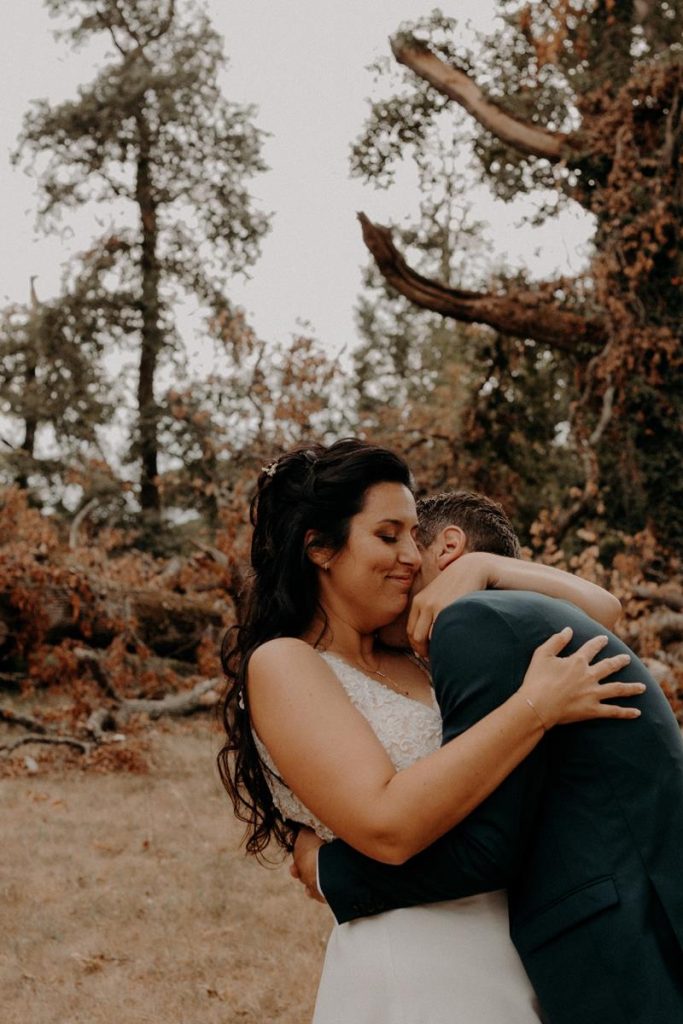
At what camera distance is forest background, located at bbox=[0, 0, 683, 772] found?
35.6 feet

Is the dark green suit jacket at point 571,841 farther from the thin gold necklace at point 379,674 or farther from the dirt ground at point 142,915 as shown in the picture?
the dirt ground at point 142,915

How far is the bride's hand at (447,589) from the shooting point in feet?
7.27

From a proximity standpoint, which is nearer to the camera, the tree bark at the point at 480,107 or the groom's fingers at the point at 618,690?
the groom's fingers at the point at 618,690

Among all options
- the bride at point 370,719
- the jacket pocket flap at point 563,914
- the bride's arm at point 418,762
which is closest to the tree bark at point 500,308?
the bride at point 370,719

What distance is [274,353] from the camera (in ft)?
39.5

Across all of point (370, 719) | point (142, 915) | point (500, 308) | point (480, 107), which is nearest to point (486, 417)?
point (500, 308)

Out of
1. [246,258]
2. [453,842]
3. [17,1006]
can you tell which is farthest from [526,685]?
[246,258]

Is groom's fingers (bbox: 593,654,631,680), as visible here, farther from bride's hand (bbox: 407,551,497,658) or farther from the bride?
bride's hand (bbox: 407,551,497,658)

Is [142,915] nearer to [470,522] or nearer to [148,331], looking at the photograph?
[470,522]

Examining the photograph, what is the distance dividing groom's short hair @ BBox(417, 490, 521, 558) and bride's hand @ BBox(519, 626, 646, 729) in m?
0.66

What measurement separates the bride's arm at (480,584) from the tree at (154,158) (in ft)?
60.0

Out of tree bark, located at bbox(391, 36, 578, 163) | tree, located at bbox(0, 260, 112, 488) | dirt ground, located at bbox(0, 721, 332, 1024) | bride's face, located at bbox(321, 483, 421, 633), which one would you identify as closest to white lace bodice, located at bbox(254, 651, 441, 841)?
bride's face, located at bbox(321, 483, 421, 633)

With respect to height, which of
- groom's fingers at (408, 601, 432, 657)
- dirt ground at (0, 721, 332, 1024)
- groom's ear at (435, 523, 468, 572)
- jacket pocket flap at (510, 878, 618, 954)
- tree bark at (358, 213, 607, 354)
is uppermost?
tree bark at (358, 213, 607, 354)

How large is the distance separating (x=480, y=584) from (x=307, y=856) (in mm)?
761
